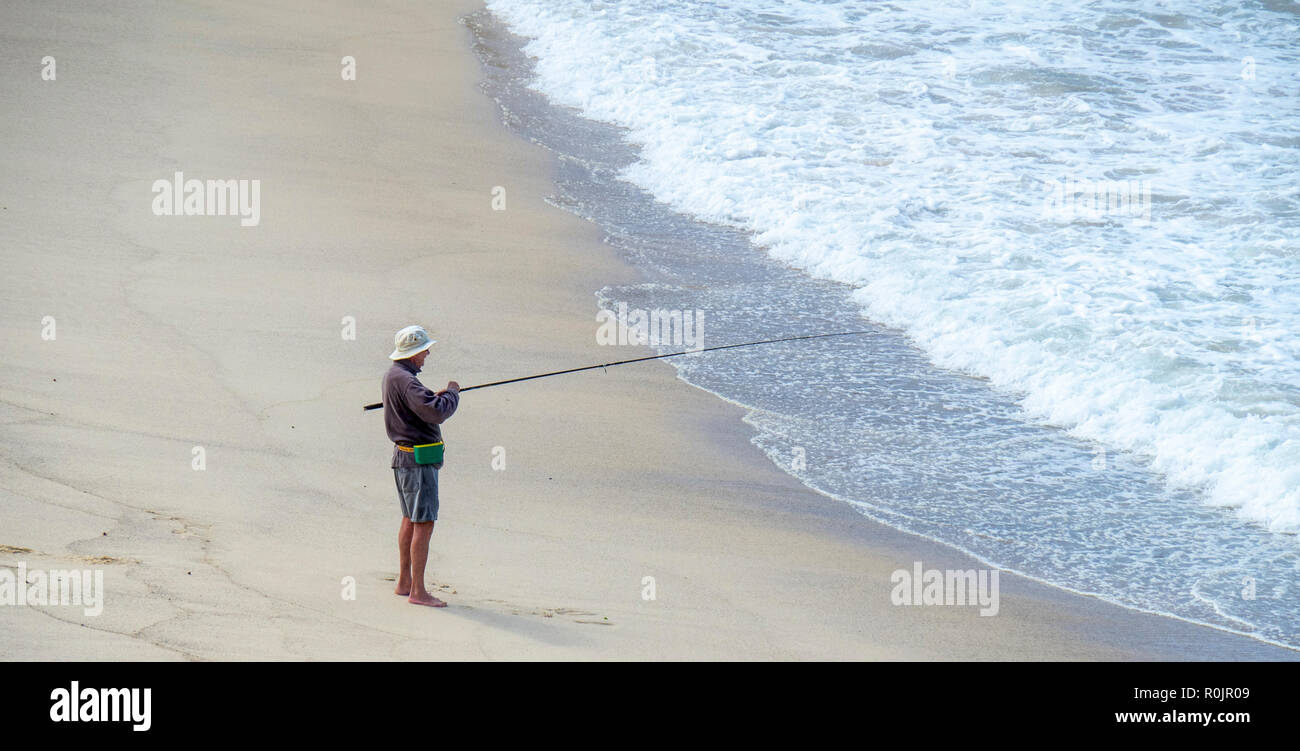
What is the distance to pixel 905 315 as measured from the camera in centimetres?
931

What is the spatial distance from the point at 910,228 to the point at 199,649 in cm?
778

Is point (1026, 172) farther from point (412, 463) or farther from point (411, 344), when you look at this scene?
point (412, 463)

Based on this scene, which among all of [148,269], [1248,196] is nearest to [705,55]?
[1248,196]

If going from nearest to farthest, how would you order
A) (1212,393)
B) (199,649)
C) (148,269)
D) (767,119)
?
(199,649) → (1212,393) → (148,269) → (767,119)

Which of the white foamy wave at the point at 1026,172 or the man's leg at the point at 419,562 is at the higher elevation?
the white foamy wave at the point at 1026,172

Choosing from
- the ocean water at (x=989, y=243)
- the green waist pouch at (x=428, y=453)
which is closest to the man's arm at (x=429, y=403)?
the green waist pouch at (x=428, y=453)

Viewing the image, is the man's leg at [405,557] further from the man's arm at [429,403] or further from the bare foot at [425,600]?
the man's arm at [429,403]

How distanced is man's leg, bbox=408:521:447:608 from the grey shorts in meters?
0.04

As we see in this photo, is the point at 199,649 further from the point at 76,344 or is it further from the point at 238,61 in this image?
the point at 238,61

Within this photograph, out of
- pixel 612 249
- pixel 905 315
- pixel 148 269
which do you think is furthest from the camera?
pixel 612 249

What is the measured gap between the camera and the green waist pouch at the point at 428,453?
5.21 metres

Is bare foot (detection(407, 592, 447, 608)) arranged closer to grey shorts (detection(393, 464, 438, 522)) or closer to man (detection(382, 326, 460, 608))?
man (detection(382, 326, 460, 608))

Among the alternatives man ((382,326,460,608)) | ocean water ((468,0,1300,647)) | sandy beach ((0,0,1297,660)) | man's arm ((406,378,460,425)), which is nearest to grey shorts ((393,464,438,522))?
man ((382,326,460,608))

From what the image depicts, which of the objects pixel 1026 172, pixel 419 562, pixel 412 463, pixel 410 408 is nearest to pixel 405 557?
pixel 419 562
